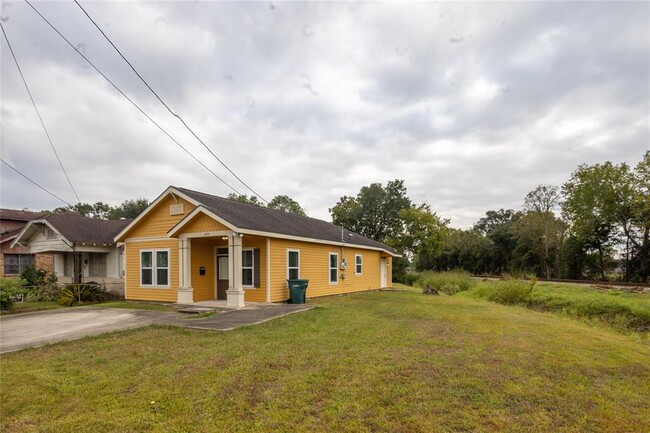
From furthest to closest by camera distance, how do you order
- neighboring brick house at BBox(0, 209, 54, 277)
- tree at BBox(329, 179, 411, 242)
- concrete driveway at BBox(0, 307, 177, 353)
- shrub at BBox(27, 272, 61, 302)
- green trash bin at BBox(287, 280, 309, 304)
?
1. tree at BBox(329, 179, 411, 242)
2. neighboring brick house at BBox(0, 209, 54, 277)
3. shrub at BBox(27, 272, 61, 302)
4. green trash bin at BBox(287, 280, 309, 304)
5. concrete driveway at BBox(0, 307, 177, 353)

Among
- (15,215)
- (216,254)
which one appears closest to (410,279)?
Result: (216,254)

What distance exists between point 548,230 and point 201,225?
3864 centimetres

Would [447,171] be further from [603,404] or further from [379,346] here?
[603,404]

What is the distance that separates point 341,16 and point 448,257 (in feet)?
144

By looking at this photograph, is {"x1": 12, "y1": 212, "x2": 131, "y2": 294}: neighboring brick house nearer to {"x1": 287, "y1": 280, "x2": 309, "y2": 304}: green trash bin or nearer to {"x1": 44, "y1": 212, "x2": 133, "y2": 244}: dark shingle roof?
{"x1": 44, "y1": 212, "x2": 133, "y2": 244}: dark shingle roof

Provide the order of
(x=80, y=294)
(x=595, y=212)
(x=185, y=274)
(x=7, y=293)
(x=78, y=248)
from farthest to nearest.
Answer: (x=595, y=212), (x=78, y=248), (x=80, y=294), (x=185, y=274), (x=7, y=293)

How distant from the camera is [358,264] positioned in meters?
20.4

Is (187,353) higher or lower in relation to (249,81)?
lower

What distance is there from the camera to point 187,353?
6.22m

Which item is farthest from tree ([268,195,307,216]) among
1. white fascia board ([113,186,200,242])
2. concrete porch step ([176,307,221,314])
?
concrete porch step ([176,307,221,314])

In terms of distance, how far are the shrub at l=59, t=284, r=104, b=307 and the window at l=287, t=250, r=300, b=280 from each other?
8.88m

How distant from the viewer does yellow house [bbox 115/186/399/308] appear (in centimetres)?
1290

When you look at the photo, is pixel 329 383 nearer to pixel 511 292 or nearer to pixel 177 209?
pixel 177 209

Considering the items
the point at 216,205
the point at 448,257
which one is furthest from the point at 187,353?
the point at 448,257
